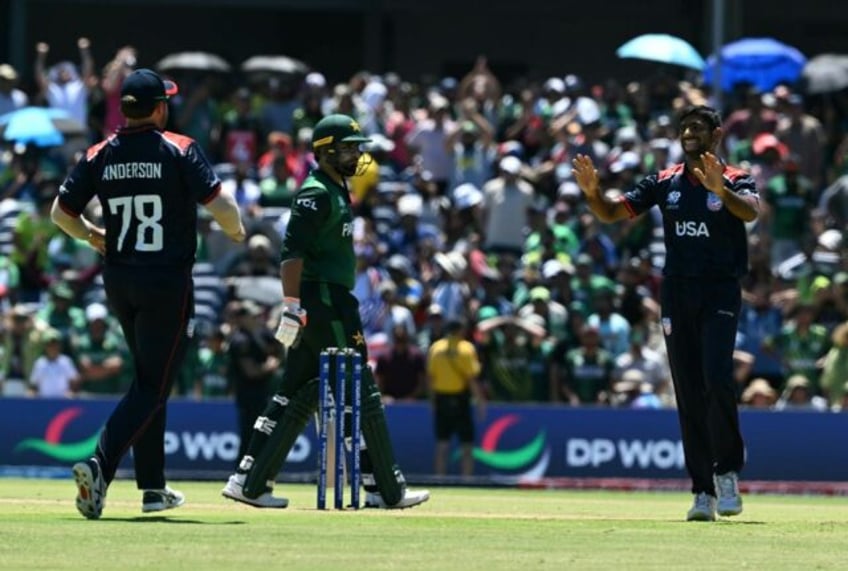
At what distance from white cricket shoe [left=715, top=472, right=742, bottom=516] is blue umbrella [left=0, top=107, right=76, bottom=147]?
53.9ft

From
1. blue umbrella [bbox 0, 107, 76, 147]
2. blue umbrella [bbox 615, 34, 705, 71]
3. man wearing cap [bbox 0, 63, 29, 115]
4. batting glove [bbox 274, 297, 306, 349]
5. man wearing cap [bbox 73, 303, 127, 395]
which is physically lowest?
man wearing cap [bbox 73, 303, 127, 395]

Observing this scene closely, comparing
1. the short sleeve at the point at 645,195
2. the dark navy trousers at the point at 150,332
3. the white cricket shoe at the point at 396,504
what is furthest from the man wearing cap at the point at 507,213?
the dark navy trousers at the point at 150,332

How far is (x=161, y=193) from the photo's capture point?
12.9m

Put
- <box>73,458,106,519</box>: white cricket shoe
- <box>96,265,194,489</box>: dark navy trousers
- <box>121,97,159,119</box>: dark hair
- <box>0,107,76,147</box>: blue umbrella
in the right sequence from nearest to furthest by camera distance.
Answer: <box>73,458,106,519</box>: white cricket shoe → <box>96,265,194,489</box>: dark navy trousers → <box>121,97,159,119</box>: dark hair → <box>0,107,76,147</box>: blue umbrella

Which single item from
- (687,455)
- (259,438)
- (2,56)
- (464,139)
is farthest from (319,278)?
(2,56)

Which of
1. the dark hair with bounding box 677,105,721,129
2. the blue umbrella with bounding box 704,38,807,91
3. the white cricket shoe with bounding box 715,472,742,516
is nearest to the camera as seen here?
the dark hair with bounding box 677,105,721,129

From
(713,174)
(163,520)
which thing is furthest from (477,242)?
(163,520)

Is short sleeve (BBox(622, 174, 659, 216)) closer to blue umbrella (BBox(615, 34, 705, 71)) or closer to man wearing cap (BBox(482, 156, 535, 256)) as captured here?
man wearing cap (BBox(482, 156, 535, 256))

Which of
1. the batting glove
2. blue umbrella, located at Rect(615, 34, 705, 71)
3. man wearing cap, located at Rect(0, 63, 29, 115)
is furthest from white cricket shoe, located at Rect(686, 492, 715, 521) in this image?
man wearing cap, located at Rect(0, 63, 29, 115)

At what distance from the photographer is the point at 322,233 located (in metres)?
13.4

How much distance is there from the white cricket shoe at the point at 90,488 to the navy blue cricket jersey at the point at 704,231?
11.6 feet

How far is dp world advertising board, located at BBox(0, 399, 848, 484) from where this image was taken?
23.9 meters

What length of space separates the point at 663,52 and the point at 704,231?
15.2 metres

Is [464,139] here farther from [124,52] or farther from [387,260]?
[124,52]
